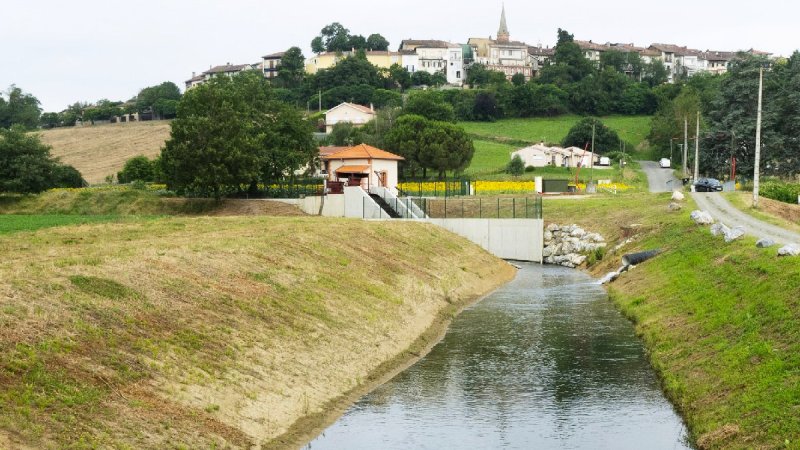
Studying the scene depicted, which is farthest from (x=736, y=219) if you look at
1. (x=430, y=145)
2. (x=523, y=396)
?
(x=430, y=145)

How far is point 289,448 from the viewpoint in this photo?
2434 cm

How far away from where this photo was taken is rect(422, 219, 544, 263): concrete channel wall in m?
76.9

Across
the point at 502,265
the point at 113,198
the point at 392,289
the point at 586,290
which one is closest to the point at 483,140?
the point at 113,198

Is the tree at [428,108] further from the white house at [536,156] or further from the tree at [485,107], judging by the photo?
the tree at [485,107]

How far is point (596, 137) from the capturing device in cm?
16488

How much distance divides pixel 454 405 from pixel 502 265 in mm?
40684

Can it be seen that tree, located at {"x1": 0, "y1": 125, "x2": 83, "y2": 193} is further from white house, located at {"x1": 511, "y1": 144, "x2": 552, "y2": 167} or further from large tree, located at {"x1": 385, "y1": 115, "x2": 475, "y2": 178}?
white house, located at {"x1": 511, "y1": 144, "x2": 552, "y2": 167}

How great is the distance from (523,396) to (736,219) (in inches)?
1457

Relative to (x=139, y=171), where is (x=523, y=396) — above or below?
below

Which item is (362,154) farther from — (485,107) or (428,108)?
(485,107)

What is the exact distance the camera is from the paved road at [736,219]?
50.1 m

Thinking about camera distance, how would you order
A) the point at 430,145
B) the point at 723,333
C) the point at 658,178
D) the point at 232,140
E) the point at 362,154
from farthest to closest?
the point at 658,178 → the point at 430,145 → the point at 362,154 → the point at 232,140 → the point at 723,333

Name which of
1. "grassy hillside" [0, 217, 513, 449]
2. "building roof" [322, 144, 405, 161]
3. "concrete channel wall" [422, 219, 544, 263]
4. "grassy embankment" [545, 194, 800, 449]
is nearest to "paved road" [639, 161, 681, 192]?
"building roof" [322, 144, 405, 161]

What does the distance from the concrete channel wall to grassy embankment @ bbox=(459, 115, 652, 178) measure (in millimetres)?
67121
